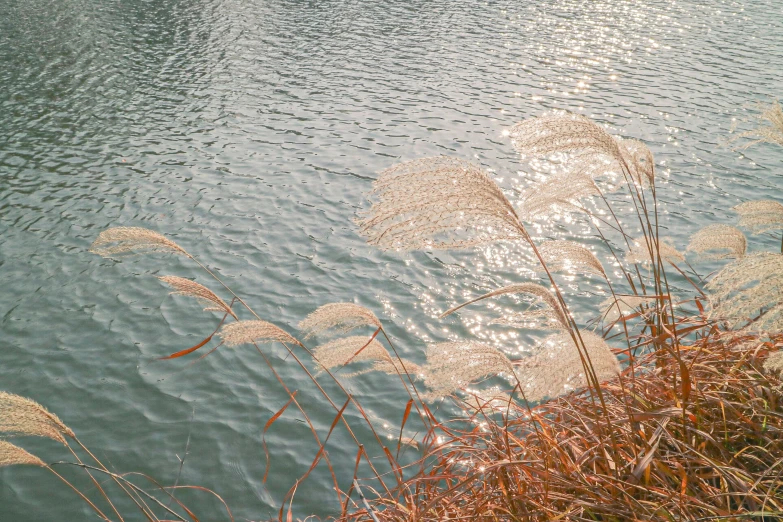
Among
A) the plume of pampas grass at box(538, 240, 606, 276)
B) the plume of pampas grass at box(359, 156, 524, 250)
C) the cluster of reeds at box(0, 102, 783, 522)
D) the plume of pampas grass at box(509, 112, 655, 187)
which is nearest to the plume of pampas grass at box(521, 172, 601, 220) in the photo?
the cluster of reeds at box(0, 102, 783, 522)

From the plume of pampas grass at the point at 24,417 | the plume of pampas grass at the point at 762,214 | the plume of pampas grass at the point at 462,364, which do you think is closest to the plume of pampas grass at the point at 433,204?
the plume of pampas grass at the point at 462,364

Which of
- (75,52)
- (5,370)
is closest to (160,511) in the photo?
(5,370)

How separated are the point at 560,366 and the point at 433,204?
0.78m

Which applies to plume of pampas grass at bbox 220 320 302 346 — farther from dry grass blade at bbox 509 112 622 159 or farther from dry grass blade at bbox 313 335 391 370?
dry grass blade at bbox 509 112 622 159

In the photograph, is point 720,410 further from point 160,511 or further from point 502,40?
point 502,40

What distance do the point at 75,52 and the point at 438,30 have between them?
38.9ft

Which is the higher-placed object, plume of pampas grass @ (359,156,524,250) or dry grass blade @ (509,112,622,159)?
dry grass blade @ (509,112,622,159)

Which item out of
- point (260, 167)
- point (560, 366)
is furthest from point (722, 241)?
point (260, 167)

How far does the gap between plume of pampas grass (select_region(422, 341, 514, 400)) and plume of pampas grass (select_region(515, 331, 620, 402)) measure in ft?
0.44

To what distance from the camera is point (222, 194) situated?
441 inches

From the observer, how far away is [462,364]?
108 inches

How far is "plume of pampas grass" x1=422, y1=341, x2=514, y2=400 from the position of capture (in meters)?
2.71

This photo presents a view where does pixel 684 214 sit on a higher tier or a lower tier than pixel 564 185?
lower

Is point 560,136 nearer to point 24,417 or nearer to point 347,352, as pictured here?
point 347,352
